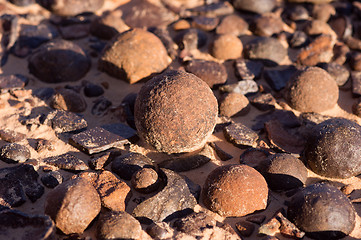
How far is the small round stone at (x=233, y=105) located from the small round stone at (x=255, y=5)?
8.17ft

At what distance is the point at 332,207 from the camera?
3814 millimetres

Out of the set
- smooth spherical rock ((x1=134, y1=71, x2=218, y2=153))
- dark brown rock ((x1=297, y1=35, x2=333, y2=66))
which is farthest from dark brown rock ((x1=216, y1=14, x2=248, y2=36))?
smooth spherical rock ((x1=134, y1=71, x2=218, y2=153))

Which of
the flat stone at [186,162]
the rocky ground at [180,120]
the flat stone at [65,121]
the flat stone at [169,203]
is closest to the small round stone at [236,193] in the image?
the rocky ground at [180,120]

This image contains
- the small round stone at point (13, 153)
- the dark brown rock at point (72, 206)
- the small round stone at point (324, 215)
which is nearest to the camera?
the dark brown rock at point (72, 206)

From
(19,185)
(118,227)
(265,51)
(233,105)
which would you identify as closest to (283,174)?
(233,105)

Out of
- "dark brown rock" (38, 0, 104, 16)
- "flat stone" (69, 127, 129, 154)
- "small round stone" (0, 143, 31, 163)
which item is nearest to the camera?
"small round stone" (0, 143, 31, 163)

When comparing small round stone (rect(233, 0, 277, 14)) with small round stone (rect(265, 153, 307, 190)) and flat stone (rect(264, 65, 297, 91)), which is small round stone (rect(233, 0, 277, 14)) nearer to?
flat stone (rect(264, 65, 297, 91))

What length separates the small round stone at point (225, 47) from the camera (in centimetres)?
634

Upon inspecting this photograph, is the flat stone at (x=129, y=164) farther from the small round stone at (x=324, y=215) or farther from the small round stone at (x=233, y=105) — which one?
the small round stone at (x=324, y=215)

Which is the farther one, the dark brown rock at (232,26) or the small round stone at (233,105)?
the dark brown rock at (232,26)

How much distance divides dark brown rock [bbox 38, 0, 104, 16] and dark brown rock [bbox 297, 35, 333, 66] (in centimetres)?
374

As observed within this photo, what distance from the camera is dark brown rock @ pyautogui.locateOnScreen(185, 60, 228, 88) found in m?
5.75

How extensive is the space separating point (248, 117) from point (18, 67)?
11.6 feet

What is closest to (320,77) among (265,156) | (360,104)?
(360,104)
